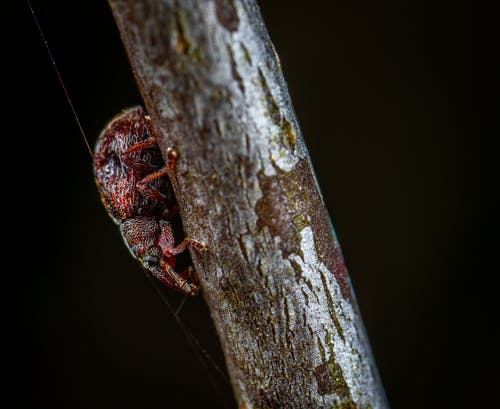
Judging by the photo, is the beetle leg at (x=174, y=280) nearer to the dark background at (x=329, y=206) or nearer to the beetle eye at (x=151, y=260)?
the beetle eye at (x=151, y=260)

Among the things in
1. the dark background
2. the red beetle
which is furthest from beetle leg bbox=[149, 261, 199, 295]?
the dark background

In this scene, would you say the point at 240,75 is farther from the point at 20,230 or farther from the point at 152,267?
the point at 20,230

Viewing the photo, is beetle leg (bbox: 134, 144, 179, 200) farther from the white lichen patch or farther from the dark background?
the dark background

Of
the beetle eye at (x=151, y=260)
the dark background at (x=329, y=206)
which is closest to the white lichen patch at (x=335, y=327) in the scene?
the beetle eye at (x=151, y=260)

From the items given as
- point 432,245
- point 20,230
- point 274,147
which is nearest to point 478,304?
point 432,245

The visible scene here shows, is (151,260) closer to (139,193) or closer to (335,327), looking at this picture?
(139,193)
